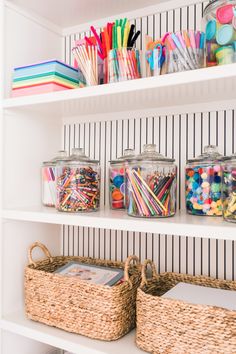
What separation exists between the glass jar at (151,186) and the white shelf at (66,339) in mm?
383

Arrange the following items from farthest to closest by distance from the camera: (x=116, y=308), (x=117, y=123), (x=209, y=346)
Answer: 1. (x=117, y=123)
2. (x=116, y=308)
3. (x=209, y=346)

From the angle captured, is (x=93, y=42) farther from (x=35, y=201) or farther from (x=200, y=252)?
(x=200, y=252)

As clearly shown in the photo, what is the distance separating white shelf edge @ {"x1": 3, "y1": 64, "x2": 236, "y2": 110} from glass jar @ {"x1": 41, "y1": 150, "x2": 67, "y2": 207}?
0.80 feet

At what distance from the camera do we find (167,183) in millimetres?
1087

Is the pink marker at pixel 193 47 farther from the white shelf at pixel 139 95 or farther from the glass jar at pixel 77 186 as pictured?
the glass jar at pixel 77 186

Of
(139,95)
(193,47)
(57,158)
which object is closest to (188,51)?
(193,47)

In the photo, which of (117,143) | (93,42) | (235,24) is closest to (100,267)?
(117,143)

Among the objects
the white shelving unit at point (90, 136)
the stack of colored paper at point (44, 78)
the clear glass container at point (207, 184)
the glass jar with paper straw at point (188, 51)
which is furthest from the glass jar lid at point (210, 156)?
the stack of colored paper at point (44, 78)

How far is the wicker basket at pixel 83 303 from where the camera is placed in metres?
1.07

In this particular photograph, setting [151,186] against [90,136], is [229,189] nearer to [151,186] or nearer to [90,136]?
[151,186]

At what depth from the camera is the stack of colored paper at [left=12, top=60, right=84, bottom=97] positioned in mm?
1241

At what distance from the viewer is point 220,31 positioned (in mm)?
930

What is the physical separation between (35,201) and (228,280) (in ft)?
→ 2.53

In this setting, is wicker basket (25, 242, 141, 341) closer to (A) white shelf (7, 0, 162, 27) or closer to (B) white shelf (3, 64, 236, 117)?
(B) white shelf (3, 64, 236, 117)
